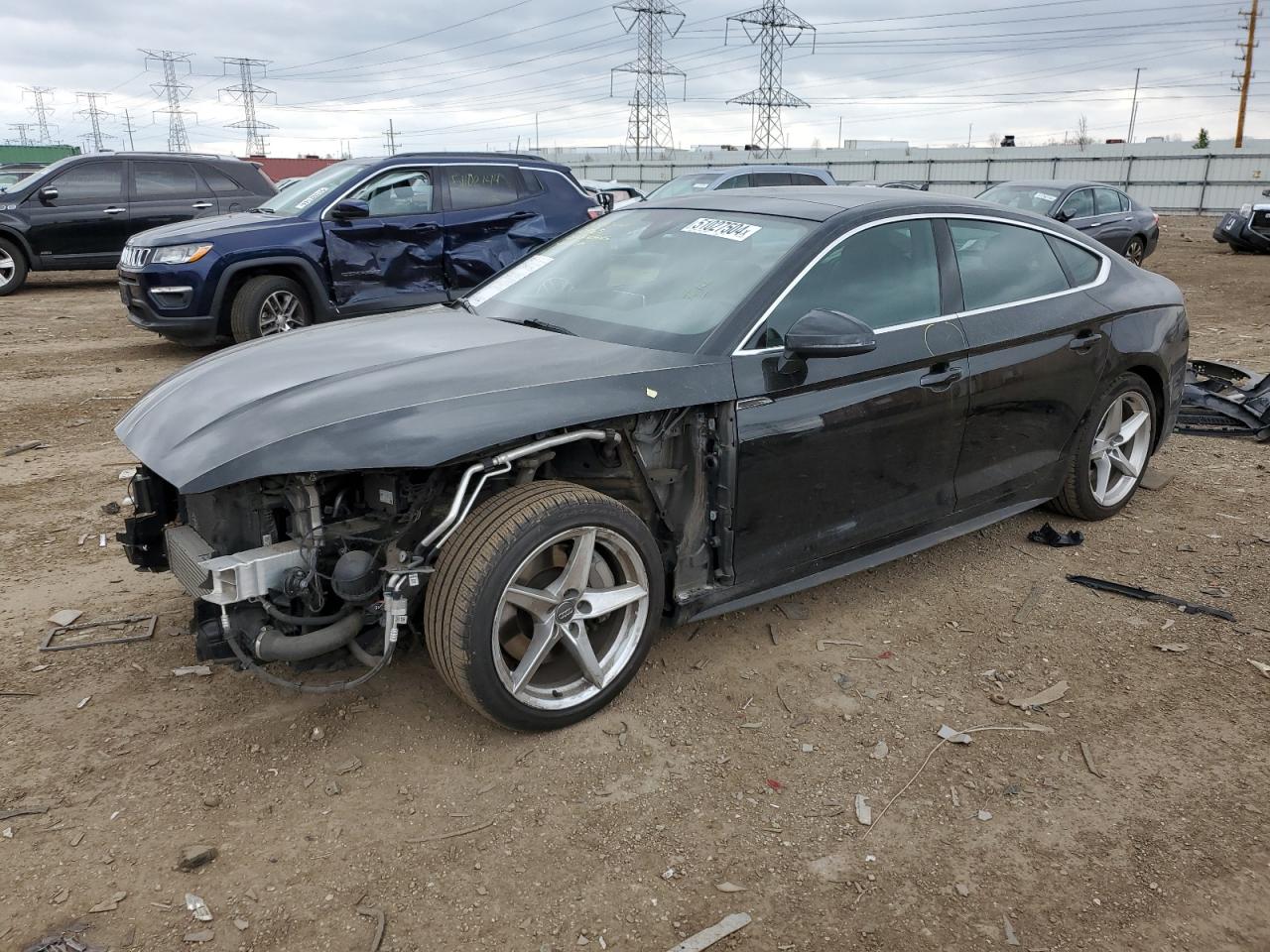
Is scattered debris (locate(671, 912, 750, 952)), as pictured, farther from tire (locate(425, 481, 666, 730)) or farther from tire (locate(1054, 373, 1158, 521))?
tire (locate(1054, 373, 1158, 521))

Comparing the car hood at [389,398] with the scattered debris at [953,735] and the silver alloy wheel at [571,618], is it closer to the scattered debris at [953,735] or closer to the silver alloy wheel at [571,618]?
the silver alloy wheel at [571,618]

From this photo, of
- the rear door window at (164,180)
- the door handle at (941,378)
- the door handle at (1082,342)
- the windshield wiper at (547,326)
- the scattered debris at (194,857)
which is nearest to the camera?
the scattered debris at (194,857)

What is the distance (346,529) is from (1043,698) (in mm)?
2472

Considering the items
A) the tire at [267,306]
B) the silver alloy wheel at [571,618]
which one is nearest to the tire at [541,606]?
the silver alloy wheel at [571,618]

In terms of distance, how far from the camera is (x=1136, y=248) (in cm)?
1588

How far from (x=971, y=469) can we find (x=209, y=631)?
9.86 ft

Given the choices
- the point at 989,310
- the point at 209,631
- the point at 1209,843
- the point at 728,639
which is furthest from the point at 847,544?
Result: the point at 209,631

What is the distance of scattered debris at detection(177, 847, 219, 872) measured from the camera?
8.38ft

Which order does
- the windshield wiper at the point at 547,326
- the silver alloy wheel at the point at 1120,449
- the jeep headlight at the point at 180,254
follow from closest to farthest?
the windshield wiper at the point at 547,326 → the silver alloy wheel at the point at 1120,449 → the jeep headlight at the point at 180,254

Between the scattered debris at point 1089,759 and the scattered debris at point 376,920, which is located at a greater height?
the scattered debris at point 376,920

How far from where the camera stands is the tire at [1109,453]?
4.68 metres

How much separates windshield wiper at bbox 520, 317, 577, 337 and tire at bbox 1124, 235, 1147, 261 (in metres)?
14.7

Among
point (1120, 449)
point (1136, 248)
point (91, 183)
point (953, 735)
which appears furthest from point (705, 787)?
point (1136, 248)

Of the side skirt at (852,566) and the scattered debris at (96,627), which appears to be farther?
the scattered debris at (96,627)
